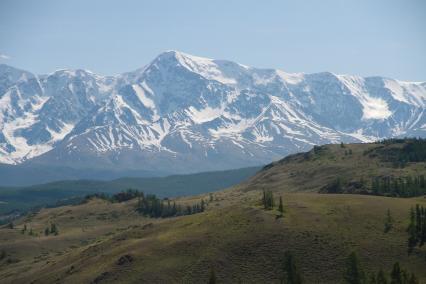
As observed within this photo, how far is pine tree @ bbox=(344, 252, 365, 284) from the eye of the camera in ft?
453

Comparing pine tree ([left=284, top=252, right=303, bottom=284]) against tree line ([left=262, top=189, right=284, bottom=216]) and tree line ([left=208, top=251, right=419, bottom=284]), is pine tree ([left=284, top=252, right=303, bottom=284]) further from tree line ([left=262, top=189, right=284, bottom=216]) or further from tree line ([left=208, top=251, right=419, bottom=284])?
tree line ([left=262, top=189, right=284, bottom=216])

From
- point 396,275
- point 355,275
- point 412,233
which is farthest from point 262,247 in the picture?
point 396,275

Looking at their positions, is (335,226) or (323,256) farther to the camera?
(335,226)

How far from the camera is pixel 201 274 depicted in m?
156

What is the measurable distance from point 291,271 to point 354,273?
39.8 feet

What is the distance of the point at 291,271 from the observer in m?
142

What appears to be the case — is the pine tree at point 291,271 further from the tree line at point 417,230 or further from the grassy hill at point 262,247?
the tree line at point 417,230

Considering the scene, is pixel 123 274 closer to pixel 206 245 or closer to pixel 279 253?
pixel 206 245

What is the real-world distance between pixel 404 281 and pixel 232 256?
1664 inches

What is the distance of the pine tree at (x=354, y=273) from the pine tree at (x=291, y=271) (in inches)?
365

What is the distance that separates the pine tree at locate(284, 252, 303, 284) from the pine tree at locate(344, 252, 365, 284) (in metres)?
9.27

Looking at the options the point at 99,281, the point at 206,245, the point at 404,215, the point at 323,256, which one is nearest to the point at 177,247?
the point at 206,245

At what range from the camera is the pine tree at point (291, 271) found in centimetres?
13988

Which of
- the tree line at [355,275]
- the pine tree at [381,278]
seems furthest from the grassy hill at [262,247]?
the pine tree at [381,278]
